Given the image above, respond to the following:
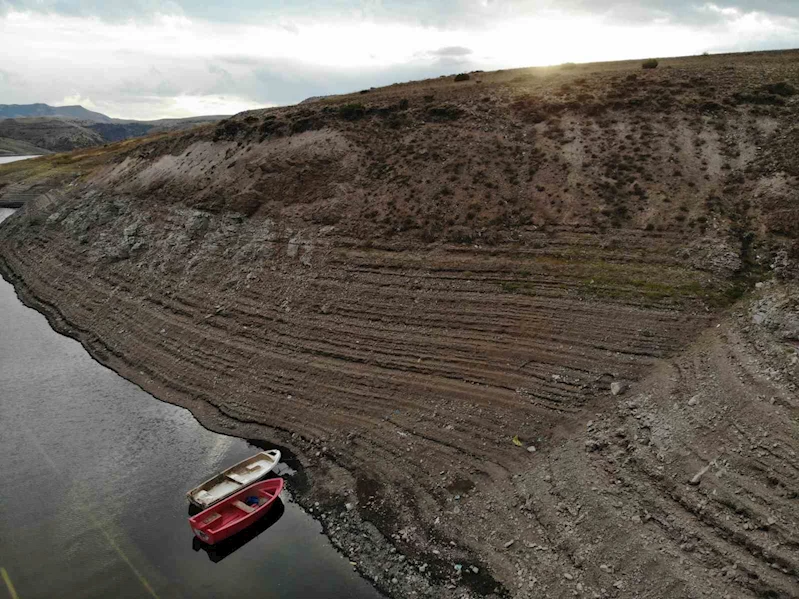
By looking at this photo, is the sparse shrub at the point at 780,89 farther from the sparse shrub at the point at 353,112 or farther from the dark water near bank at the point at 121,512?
the dark water near bank at the point at 121,512

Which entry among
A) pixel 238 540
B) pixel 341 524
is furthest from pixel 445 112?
pixel 238 540

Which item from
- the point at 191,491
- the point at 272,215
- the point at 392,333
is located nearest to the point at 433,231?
the point at 392,333

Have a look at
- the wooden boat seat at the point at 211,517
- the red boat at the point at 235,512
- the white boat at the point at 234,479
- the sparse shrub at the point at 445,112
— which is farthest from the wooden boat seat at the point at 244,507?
the sparse shrub at the point at 445,112

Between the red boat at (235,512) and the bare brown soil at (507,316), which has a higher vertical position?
the bare brown soil at (507,316)

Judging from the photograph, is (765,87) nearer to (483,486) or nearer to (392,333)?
(392,333)

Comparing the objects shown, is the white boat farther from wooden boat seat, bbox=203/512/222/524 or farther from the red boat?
wooden boat seat, bbox=203/512/222/524
